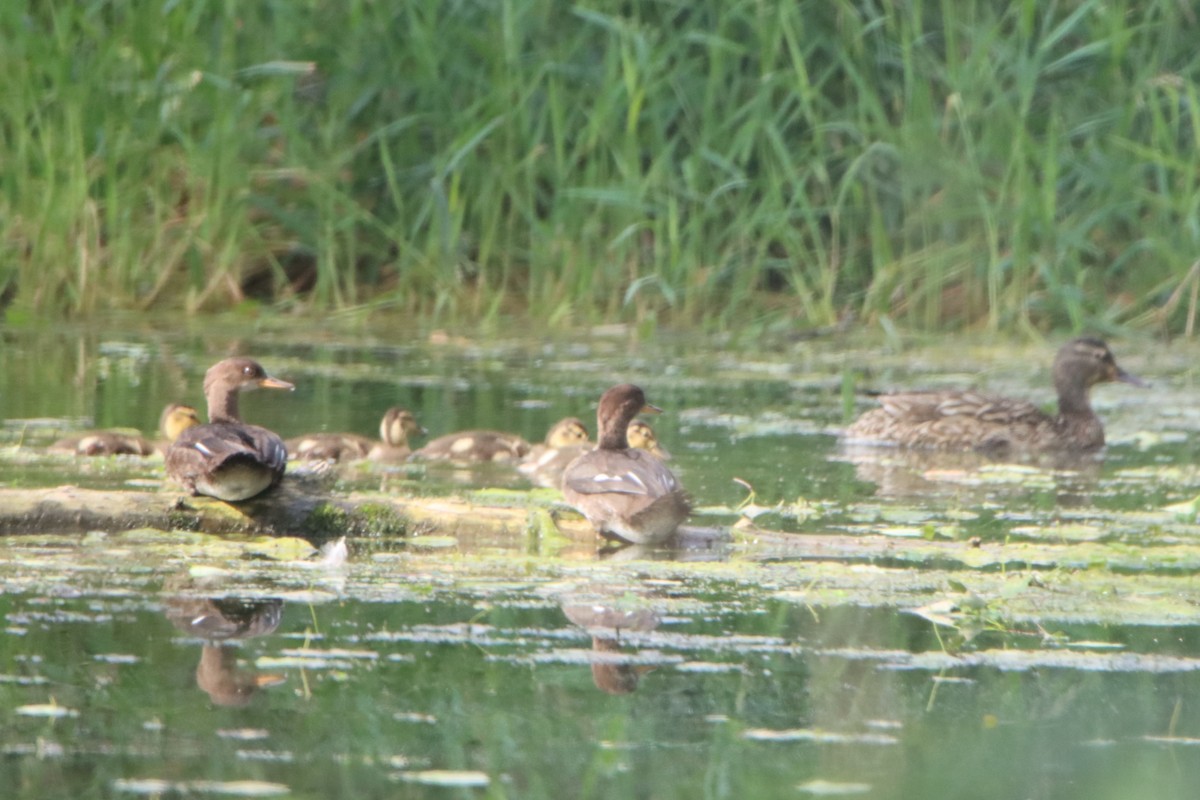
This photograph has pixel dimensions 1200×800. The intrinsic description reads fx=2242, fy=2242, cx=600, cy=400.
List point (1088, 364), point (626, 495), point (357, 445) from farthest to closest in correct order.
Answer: point (1088, 364) → point (357, 445) → point (626, 495)

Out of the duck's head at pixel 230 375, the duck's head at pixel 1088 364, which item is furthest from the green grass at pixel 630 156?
the duck's head at pixel 230 375

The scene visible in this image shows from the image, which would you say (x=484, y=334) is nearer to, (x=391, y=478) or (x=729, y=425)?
(x=729, y=425)

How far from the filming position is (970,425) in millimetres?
9344

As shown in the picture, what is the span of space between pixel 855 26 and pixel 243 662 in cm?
836

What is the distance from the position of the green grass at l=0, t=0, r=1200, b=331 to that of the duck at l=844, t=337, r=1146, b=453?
2.25 meters

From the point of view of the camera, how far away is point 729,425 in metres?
9.27

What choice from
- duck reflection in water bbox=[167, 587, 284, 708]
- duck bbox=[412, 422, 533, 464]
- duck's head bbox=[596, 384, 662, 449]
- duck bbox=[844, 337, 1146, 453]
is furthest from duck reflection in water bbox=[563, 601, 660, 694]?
duck bbox=[844, 337, 1146, 453]

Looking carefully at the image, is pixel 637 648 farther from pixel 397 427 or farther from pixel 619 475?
pixel 397 427

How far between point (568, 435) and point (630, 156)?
3956 mm

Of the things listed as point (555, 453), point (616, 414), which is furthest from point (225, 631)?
point (555, 453)

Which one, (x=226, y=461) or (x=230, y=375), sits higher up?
(x=230, y=375)

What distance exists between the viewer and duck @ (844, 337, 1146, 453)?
9.24m

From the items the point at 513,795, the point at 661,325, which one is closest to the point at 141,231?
the point at 661,325

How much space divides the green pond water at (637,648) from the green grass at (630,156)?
399 cm
